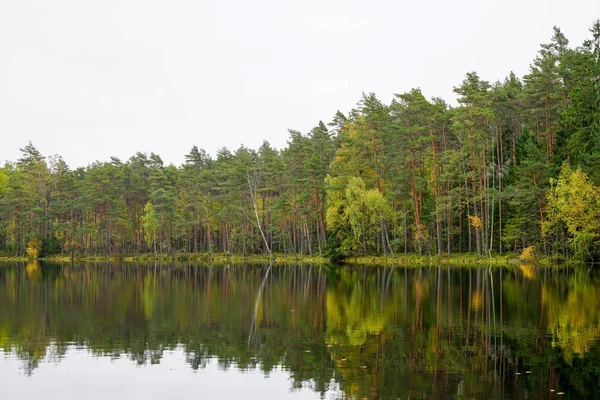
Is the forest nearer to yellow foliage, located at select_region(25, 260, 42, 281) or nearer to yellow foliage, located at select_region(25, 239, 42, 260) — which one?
yellow foliage, located at select_region(25, 239, 42, 260)

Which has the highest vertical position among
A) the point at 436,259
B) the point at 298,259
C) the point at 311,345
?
the point at 436,259

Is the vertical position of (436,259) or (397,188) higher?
(397,188)

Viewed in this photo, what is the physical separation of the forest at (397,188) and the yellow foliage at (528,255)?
1313mm

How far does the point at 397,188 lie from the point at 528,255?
17.6 meters

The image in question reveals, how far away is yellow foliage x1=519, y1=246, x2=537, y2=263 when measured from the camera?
54.2 meters

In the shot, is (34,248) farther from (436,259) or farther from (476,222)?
(476,222)

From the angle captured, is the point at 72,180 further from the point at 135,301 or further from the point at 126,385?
the point at 126,385

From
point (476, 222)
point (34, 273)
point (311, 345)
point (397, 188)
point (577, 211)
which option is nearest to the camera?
point (311, 345)

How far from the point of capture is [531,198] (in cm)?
5472

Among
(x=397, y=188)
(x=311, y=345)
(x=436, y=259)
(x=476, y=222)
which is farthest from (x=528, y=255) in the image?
(x=311, y=345)

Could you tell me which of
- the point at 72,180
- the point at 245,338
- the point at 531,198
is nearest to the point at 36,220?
the point at 72,180

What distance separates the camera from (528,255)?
54.2 meters

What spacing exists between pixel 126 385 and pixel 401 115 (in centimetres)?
5875

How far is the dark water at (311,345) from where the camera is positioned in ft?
41.9
